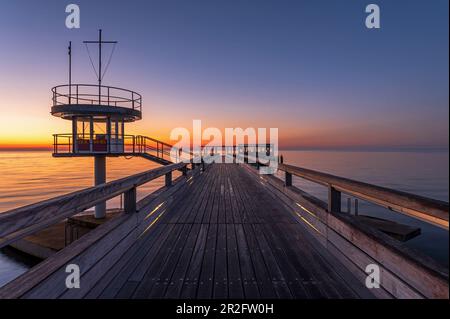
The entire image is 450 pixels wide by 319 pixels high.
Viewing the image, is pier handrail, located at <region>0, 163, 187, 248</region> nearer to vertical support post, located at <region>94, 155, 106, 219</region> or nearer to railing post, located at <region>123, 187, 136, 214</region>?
railing post, located at <region>123, 187, 136, 214</region>

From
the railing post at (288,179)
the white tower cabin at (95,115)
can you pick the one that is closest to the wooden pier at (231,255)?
the railing post at (288,179)

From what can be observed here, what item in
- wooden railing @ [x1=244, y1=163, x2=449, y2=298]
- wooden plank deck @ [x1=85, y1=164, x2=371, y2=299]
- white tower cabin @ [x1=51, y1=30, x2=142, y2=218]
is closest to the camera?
wooden railing @ [x1=244, y1=163, x2=449, y2=298]

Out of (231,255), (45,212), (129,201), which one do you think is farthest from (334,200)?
(45,212)

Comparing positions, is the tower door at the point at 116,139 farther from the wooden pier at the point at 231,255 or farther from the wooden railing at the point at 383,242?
the wooden railing at the point at 383,242

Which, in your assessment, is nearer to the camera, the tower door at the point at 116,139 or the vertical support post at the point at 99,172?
the vertical support post at the point at 99,172

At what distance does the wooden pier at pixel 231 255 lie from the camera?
212cm

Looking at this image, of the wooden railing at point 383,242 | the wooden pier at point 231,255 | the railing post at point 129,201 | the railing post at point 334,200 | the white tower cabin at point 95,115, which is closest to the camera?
the wooden railing at point 383,242

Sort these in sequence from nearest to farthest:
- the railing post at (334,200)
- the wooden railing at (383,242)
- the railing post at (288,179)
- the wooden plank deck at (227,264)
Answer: the wooden railing at (383,242), the wooden plank deck at (227,264), the railing post at (334,200), the railing post at (288,179)

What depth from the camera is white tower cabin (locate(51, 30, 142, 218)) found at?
47.6ft

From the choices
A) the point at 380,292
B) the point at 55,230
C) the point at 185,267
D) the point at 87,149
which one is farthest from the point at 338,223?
the point at 55,230

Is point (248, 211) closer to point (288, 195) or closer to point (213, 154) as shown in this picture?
point (288, 195)

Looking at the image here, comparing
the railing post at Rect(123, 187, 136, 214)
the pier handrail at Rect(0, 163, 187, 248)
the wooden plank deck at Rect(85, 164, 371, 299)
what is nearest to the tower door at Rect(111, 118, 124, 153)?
the wooden plank deck at Rect(85, 164, 371, 299)

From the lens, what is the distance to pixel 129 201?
4375mm
